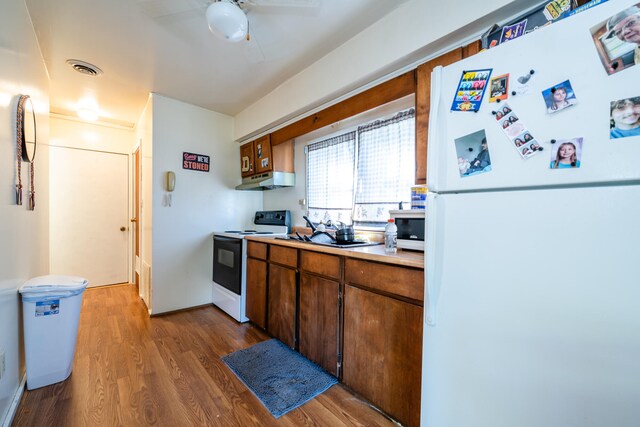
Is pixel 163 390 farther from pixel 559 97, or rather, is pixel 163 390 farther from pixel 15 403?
pixel 559 97

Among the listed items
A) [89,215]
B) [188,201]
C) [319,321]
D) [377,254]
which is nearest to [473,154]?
[377,254]

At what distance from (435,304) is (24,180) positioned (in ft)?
8.57

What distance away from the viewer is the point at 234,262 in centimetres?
283

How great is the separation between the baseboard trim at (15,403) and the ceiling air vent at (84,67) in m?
2.50

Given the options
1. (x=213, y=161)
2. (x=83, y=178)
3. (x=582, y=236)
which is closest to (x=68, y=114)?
(x=83, y=178)

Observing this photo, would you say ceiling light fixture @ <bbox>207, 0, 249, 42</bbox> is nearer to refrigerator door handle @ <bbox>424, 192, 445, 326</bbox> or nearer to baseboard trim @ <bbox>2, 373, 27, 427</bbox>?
refrigerator door handle @ <bbox>424, 192, 445, 326</bbox>

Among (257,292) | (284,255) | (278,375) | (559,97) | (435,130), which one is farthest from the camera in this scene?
(257,292)

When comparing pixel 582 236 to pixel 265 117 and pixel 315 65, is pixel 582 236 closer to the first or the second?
pixel 315 65

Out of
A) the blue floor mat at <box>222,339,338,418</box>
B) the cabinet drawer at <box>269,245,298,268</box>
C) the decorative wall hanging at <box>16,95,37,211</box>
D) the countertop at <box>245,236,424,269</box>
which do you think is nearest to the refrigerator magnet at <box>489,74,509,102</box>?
the countertop at <box>245,236,424,269</box>

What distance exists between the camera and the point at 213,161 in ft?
11.2

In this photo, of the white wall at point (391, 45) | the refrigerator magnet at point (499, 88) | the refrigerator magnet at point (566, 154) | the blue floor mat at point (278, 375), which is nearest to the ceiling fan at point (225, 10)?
the white wall at point (391, 45)

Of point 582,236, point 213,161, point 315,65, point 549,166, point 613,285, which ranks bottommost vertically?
point 613,285

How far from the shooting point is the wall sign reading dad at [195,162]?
10.4 feet

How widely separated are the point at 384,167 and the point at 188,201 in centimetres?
235
